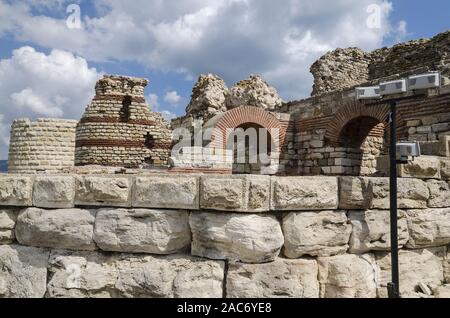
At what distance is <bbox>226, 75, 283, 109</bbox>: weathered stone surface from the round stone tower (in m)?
5.07

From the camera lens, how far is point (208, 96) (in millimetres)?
15008

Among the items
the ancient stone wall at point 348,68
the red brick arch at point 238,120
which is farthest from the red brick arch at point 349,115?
the ancient stone wall at point 348,68

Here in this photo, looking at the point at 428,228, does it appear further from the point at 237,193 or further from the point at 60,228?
the point at 60,228

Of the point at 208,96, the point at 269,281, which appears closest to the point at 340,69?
the point at 208,96

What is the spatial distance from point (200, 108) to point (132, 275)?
12.6 meters

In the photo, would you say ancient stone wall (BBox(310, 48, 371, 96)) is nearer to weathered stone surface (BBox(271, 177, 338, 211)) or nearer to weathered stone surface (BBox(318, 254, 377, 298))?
weathered stone surface (BBox(271, 177, 338, 211))

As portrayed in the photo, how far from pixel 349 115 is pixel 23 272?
294 inches

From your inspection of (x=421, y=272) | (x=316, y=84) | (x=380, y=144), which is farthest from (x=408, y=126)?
(x=316, y=84)

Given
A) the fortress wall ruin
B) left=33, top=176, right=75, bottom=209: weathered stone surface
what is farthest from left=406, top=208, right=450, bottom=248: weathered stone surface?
the fortress wall ruin

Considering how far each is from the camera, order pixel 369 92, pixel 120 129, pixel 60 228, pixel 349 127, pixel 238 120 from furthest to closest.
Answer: pixel 120 129 → pixel 238 120 → pixel 349 127 → pixel 369 92 → pixel 60 228

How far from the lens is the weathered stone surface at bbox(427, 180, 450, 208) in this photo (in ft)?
12.0

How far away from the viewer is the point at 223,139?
9094 mm

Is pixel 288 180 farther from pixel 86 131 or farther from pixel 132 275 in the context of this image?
pixel 86 131
